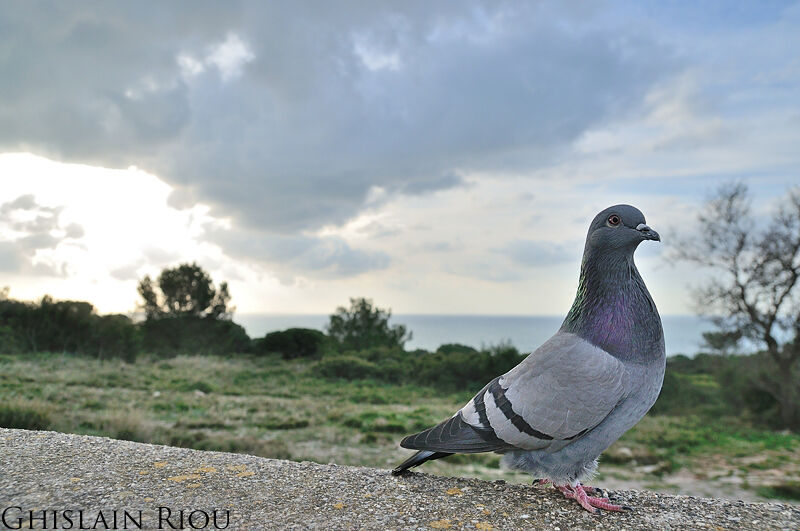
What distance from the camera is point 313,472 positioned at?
5.64 metres

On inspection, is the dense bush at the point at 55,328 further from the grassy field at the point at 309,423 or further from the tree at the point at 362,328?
the tree at the point at 362,328

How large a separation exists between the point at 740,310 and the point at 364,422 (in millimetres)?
14806

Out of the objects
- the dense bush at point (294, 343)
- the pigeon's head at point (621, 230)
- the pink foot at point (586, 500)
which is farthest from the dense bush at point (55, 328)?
the pigeon's head at point (621, 230)

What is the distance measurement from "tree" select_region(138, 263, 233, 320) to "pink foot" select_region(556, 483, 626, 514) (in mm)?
38607

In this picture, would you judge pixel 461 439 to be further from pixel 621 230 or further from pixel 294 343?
pixel 294 343

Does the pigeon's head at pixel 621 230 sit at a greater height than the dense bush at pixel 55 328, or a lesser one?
greater

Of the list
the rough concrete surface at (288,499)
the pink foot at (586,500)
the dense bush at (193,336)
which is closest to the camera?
the rough concrete surface at (288,499)

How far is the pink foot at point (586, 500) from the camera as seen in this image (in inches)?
185

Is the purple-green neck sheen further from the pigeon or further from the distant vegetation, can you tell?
the distant vegetation

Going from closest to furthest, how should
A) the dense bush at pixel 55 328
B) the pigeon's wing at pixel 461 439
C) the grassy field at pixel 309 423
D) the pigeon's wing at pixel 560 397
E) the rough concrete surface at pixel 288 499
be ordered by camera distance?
the pigeon's wing at pixel 560 397, the rough concrete surface at pixel 288 499, the pigeon's wing at pixel 461 439, the grassy field at pixel 309 423, the dense bush at pixel 55 328

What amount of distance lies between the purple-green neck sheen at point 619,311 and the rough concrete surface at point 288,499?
1.53m

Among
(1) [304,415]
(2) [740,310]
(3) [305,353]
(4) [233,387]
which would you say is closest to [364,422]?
(1) [304,415]

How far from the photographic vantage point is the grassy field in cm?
1235

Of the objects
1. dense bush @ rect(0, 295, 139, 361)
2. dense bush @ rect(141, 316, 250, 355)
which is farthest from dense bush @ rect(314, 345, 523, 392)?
dense bush @ rect(0, 295, 139, 361)
